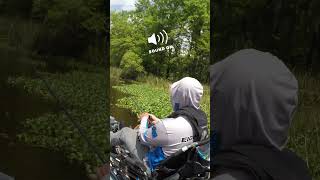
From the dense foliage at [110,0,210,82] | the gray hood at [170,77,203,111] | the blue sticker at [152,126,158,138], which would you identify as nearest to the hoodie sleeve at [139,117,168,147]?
the blue sticker at [152,126,158,138]

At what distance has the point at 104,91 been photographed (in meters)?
3.78

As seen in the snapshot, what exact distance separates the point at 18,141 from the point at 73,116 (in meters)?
0.66

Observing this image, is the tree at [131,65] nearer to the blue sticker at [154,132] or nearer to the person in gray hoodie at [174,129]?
the person in gray hoodie at [174,129]

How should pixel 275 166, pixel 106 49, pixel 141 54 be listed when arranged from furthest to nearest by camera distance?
1. pixel 106 49
2. pixel 141 54
3. pixel 275 166

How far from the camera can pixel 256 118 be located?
29.9 inches

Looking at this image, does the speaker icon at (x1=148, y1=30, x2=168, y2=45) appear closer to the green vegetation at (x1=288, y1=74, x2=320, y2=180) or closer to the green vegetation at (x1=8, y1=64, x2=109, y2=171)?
the green vegetation at (x1=288, y1=74, x2=320, y2=180)

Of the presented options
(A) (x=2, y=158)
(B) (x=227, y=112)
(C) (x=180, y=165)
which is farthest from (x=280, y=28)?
(A) (x=2, y=158)

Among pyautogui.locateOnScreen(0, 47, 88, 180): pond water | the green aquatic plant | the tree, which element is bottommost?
pyautogui.locateOnScreen(0, 47, 88, 180): pond water

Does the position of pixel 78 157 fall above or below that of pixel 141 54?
below

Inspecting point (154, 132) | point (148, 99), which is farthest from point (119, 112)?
point (154, 132)

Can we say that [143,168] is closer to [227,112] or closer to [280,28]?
[280,28]

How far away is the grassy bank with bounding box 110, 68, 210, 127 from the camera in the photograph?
2395 mm

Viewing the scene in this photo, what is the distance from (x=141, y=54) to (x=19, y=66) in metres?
2.25

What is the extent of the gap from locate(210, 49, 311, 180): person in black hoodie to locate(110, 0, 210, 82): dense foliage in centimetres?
160
